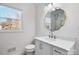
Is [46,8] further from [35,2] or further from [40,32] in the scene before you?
[40,32]

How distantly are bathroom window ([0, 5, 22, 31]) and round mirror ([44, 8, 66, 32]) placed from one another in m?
0.34

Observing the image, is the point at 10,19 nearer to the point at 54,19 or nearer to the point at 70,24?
the point at 54,19

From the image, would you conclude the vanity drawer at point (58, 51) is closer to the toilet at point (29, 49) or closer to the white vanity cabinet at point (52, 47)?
the white vanity cabinet at point (52, 47)

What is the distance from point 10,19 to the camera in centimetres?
149

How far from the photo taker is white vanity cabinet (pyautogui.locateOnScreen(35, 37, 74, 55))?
1.43m

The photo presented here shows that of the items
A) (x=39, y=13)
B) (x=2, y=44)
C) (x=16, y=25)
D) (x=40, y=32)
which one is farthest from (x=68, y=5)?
(x=2, y=44)

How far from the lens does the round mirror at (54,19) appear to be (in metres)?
1.50

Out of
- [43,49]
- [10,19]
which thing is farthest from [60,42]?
[10,19]

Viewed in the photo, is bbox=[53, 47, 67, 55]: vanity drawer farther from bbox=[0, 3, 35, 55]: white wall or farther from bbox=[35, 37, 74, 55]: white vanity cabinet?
bbox=[0, 3, 35, 55]: white wall

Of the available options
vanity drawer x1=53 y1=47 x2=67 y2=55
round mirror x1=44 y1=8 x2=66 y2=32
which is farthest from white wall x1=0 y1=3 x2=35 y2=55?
vanity drawer x1=53 y1=47 x2=67 y2=55

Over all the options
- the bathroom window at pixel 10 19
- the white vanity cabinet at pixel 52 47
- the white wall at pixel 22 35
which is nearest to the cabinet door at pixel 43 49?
the white vanity cabinet at pixel 52 47

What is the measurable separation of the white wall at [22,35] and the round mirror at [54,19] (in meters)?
0.19

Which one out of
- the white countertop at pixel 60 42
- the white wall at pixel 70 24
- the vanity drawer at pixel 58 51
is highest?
the white wall at pixel 70 24

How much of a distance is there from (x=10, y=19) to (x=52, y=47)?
633 millimetres
